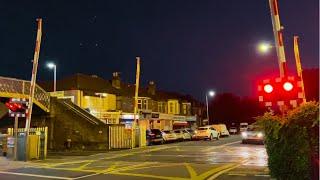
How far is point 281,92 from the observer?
1255 cm

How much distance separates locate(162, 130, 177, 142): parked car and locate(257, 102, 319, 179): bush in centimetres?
3422

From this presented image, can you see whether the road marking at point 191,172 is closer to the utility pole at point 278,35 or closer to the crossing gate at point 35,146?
the utility pole at point 278,35

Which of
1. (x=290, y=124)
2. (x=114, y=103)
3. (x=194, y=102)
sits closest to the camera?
(x=290, y=124)

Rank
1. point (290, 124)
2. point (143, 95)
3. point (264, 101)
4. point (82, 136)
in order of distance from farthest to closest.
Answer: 1. point (143, 95)
2. point (82, 136)
3. point (264, 101)
4. point (290, 124)

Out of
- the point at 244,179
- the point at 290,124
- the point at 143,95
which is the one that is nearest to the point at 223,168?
the point at 244,179

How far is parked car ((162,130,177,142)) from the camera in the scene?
4636 cm

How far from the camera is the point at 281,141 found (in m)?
11.5

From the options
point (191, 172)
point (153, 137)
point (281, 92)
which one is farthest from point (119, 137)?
point (281, 92)

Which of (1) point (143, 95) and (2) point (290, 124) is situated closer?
(2) point (290, 124)

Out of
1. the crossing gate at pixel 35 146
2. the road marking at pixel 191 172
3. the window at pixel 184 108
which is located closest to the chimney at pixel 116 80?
the window at pixel 184 108

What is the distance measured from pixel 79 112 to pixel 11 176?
2214 cm

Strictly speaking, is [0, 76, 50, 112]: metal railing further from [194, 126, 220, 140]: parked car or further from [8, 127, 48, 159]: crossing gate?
[194, 126, 220, 140]: parked car

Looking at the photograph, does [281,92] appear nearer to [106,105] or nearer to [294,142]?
[294,142]

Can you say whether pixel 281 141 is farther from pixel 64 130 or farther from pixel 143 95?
pixel 143 95
